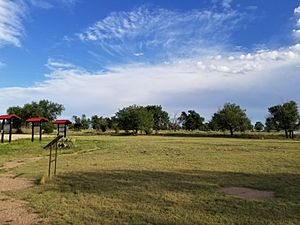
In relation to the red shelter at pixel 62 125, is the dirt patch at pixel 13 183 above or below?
below

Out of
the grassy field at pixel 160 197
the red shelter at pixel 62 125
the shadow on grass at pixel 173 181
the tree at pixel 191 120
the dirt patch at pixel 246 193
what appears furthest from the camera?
the tree at pixel 191 120

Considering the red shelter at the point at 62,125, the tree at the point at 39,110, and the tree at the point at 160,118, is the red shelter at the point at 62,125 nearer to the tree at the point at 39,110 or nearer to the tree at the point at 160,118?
the tree at the point at 39,110

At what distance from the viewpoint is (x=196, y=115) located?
336 feet

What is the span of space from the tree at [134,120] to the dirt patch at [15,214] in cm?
6273

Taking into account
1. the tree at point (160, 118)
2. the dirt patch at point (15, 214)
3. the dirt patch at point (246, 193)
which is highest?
the tree at point (160, 118)

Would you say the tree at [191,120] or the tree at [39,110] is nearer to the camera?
the tree at [39,110]

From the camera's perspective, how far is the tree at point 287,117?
6012 cm

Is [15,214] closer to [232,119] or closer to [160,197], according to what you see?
[160,197]

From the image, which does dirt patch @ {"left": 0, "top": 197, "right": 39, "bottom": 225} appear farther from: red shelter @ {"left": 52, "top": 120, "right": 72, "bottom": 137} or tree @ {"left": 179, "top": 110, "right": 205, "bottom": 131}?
tree @ {"left": 179, "top": 110, "right": 205, "bottom": 131}

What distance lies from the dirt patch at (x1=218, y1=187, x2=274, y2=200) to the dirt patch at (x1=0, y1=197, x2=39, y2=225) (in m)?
4.49

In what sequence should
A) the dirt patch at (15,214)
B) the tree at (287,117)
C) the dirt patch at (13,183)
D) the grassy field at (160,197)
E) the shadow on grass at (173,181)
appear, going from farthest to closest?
the tree at (287,117)
the dirt patch at (13,183)
the shadow on grass at (173,181)
the grassy field at (160,197)
the dirt patch at (15,214)

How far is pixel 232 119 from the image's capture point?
221ft

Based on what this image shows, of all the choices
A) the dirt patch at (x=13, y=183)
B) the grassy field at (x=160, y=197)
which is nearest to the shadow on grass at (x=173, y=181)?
A: the grassy field at (x=160, y=197)

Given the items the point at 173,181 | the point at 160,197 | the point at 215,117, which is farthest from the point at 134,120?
the point at 160,197
